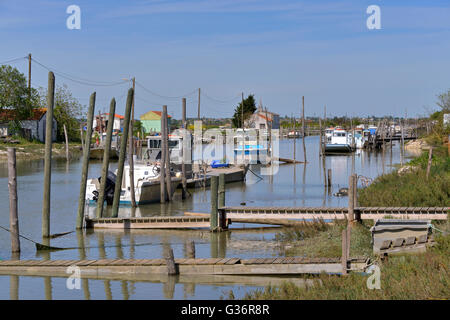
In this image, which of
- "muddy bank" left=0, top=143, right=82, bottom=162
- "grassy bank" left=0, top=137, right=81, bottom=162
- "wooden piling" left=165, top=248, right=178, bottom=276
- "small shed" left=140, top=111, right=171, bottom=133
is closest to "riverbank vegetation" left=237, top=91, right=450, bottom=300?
"wooden piling" left=165, top=248, right=178, bottom=276

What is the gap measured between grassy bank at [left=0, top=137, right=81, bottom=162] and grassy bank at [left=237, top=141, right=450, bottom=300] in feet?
137

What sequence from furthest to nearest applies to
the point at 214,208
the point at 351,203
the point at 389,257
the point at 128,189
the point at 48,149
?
the point at 128,189 → the point at 214,208 → the point at 48,149 → the point at 351,203 → the point at 389,257

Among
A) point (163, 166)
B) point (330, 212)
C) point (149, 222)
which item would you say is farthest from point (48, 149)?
point (163, 166)

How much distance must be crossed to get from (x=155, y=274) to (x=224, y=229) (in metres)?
7.40

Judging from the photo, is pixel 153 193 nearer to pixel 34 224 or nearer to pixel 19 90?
pixel 34 224

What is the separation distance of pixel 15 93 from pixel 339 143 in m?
35.3

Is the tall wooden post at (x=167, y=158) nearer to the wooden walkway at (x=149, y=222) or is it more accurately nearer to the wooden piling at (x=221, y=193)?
the wooden piling at (x=221, y=193)

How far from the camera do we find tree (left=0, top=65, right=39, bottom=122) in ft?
216

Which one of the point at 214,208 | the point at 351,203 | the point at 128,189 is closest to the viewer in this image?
the point at 351,203

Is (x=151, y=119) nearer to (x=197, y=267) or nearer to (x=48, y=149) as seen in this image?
(x=48, y=149)

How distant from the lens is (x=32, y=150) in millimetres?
65938

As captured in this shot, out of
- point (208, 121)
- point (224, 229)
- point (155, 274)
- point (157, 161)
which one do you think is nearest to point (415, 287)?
point (155, 274)

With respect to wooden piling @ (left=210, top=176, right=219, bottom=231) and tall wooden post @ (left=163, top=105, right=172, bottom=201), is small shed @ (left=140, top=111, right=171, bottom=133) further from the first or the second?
wooden piling @ (left=210, top=176, right=219, bottom=231)
